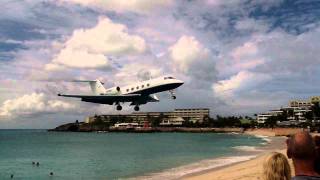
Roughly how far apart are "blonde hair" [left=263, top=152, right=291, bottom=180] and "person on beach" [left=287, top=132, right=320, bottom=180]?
0.67 ft

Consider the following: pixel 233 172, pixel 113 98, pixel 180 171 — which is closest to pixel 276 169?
pixel 233 172

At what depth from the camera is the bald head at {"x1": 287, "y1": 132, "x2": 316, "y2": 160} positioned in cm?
470

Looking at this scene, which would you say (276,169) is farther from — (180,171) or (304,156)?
(180,171)

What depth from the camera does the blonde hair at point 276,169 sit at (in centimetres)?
496

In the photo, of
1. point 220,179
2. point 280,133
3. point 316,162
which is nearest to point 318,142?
point 316,162

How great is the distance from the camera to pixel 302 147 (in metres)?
4.69

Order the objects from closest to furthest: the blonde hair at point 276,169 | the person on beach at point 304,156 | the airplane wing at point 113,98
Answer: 1. the person on beach at point 304,156
2. the blonde hair at point 276,169
3. the airplane wing at point 113,98

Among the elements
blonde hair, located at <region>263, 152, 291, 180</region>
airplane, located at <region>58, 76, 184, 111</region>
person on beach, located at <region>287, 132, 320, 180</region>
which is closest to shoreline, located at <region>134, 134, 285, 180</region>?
airplane, located at <region>58, 76, 184, 111</region>

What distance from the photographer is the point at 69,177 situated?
4947 cm

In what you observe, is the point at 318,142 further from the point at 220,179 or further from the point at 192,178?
the point at 192,178

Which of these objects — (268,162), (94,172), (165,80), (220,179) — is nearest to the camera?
(268,162)

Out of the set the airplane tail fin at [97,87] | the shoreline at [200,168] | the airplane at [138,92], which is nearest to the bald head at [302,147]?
the shoreline at [200,168]

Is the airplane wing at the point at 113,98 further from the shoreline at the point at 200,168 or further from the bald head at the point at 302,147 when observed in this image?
the bald head at the point at 302,147

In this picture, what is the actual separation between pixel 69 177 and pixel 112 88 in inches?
489
